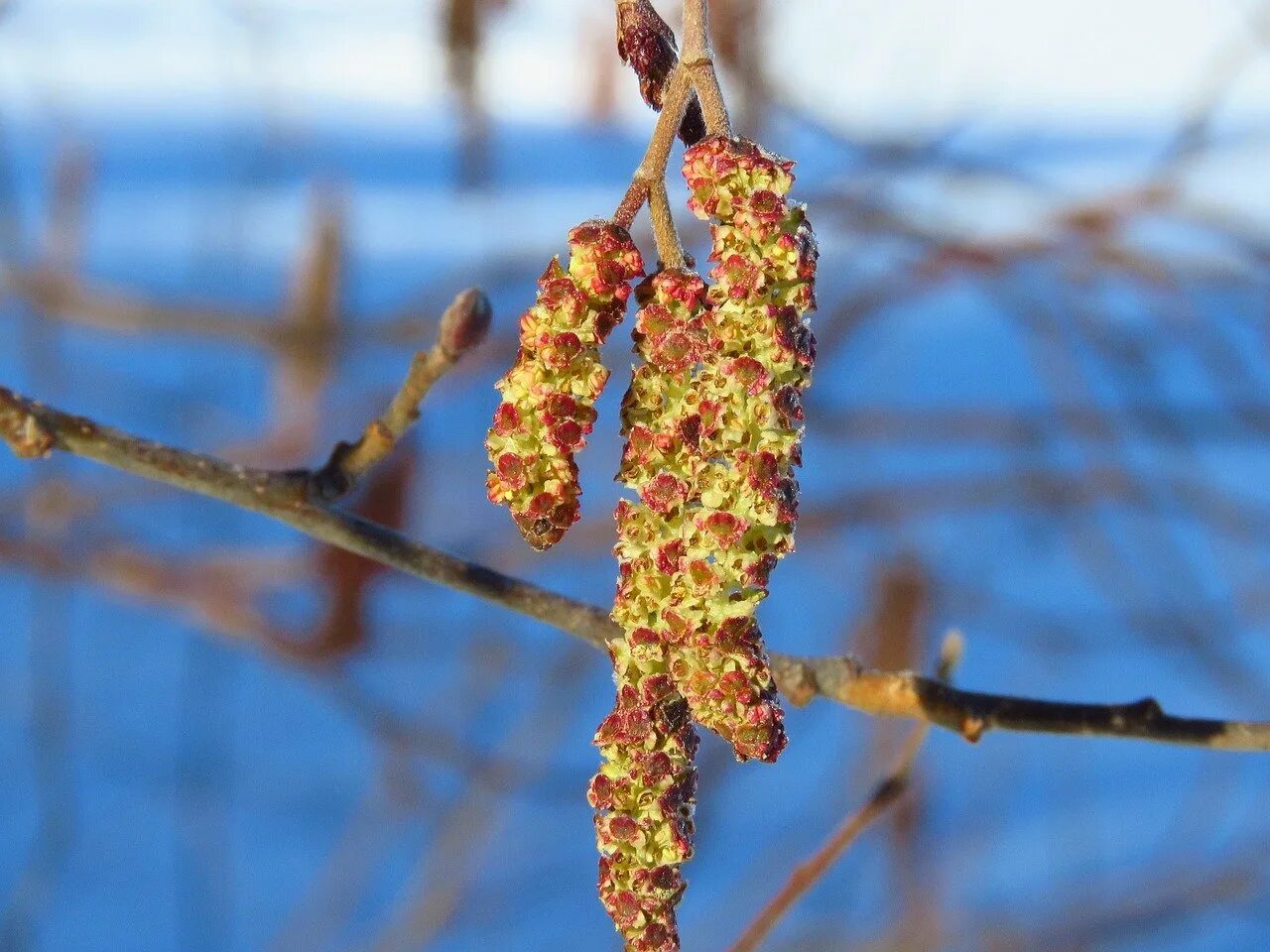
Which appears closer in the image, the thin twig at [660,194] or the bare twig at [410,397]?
the thin twig at [660,194]

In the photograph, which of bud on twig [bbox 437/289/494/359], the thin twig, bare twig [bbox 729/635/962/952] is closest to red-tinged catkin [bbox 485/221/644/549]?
the thin twig

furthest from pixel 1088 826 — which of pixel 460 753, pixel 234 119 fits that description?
pixel 234 119

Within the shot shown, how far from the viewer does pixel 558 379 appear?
0.99 ft

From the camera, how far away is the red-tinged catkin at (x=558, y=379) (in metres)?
0.30

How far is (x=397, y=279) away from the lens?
418 cm

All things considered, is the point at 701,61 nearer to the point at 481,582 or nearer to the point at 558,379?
the point at 558,379

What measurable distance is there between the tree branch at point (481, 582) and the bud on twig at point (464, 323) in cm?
6

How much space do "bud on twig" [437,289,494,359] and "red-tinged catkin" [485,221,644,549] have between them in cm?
14

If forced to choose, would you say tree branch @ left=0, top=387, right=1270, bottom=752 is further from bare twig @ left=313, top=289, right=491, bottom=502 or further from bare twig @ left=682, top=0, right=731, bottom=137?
bare twig @ left=682, top=0, right=731, bottom=137

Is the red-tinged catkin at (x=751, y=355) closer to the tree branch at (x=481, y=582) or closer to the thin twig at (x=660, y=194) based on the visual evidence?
the thin twig at (x=660, y=194)

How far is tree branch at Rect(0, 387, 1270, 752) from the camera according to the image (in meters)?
0.45

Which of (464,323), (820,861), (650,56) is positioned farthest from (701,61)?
(820,861)

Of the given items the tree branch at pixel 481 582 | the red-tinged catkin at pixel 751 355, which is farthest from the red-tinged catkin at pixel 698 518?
the tree branch at pixel 481 582

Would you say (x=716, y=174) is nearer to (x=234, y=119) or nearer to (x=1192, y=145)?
(x=1192, y=145)
